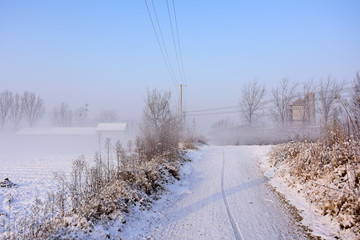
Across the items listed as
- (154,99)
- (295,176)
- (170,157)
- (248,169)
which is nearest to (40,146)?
(154,99)

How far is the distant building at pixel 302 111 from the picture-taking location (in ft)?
110

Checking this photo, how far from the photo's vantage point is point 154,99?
23.3 m

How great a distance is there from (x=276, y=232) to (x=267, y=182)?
15.7 feet

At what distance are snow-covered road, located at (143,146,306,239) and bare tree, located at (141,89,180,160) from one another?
4198 millimetres

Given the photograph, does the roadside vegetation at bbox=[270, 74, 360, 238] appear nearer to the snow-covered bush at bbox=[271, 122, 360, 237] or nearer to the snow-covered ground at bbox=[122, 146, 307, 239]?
the snow-covered bush at bbox=[271, 122, 360, 237]

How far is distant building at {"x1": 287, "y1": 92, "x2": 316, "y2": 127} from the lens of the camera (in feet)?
110

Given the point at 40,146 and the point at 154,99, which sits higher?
the point at 154,99

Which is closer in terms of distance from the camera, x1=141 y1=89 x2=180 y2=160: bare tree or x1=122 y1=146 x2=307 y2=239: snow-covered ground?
x1=122 y1=146 x2=307 y2=239: snow-covered ground

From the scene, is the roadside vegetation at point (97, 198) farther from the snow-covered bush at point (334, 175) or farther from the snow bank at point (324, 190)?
the snow-covered bush at point (334, 175)

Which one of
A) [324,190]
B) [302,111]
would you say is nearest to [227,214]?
[324,190]

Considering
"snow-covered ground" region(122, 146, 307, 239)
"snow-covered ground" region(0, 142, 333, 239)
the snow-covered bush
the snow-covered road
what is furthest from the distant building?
"snow-covered ground" region(122, 146, 307, 239)

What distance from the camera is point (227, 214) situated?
576 centimetres

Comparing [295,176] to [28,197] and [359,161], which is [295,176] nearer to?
[359,161]

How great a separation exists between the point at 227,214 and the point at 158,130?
1041 cm
